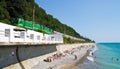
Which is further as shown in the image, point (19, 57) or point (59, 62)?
point (59, 62)

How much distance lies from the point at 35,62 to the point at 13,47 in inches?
309

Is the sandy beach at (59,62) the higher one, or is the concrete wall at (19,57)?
the concrete wall at (19,57)

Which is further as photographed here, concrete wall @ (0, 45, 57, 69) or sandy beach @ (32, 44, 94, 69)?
sandy beach @ (32, 44, 94, 69)

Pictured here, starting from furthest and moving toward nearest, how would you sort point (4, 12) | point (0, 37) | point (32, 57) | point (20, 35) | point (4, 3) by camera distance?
point (4, 3)
point (4, 12)
point (32, 57)
point (20, 35)
point (0, 37)

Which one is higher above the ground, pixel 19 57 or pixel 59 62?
pixel 19 57

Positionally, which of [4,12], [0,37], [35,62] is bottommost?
[35,62]

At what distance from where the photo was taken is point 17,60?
1905 cm

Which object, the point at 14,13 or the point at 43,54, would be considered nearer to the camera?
the point at 43,54

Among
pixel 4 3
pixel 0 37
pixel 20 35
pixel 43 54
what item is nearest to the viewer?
pixel 0 37

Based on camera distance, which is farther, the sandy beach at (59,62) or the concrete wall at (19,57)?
the sandy beach at (59,62)

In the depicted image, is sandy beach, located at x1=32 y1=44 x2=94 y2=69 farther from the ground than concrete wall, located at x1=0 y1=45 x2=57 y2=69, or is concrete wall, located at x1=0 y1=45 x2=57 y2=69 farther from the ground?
concrete wall, located at x1=0 y1=45 x2=57 y2=69

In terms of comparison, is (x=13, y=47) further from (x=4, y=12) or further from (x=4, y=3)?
(x=4, y=3)

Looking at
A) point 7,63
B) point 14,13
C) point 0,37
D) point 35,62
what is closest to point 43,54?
point 35,62

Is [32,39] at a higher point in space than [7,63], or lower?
higher
